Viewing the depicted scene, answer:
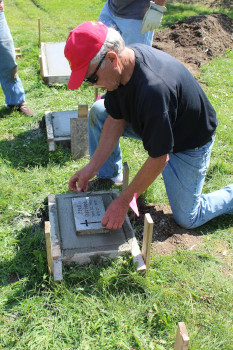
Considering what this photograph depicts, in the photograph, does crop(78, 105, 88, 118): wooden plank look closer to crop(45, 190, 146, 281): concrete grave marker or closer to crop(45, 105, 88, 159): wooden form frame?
crop(45, 105, 88, 159): wooden form frame

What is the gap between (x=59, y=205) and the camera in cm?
314

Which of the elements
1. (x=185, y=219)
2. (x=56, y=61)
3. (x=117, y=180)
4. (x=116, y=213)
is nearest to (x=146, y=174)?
(x=116, y=213)

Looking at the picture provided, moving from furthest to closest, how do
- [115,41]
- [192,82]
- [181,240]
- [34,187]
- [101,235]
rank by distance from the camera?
[34,187], [181,240], [101,235], [192,82], [115,41]

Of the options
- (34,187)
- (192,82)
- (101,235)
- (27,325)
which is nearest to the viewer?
(27,325)

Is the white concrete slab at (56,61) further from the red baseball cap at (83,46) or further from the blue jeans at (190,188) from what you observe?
the red baseball cap at (83,46)

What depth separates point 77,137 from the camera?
3.98 metres

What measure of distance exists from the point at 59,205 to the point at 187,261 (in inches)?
48.1

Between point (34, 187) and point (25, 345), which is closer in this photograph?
point (25, 345)

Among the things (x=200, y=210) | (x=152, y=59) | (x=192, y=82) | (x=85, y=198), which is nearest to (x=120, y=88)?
(x=152, y=59)

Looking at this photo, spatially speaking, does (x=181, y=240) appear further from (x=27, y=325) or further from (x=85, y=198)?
(x=27, y=325)

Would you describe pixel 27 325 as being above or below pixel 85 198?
below

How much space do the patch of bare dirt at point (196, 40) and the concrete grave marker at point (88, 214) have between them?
15.0 feet

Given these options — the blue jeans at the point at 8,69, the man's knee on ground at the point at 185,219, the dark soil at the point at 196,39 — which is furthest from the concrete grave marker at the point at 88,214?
the dark soil at the point at 196,39

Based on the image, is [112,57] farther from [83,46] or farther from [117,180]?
[117,180]
